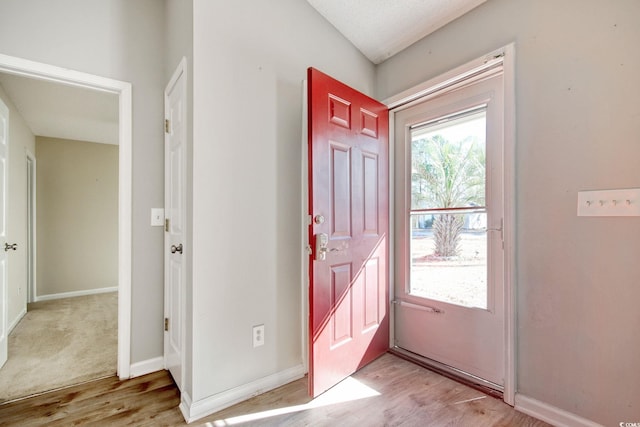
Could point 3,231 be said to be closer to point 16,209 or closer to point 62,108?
point 16,209

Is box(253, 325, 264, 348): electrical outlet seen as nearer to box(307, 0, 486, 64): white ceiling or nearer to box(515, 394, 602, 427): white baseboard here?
box(515, 394, 602, 427): white baseboard

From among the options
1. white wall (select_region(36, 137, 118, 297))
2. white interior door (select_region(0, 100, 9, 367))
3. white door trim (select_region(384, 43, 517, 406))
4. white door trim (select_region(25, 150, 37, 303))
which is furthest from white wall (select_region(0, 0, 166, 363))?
white wall (select_region(36, 137, 118, 297))

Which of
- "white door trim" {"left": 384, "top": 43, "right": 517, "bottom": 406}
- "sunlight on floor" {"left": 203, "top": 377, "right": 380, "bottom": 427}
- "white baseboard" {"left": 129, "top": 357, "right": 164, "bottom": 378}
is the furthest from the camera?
"white baseboard" {"left": 129, "top": 357, "right": 164, "bottom": 378}

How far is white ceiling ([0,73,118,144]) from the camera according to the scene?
2604 mm

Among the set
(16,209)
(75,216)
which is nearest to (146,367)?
(16,209)

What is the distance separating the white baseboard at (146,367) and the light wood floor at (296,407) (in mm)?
63

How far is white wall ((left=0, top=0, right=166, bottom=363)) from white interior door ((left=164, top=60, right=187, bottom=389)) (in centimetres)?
10

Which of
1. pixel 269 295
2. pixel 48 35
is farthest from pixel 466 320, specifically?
pixel 48 35

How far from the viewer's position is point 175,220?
1.87 metres

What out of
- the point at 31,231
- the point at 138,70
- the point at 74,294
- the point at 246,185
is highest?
the point at 138,70

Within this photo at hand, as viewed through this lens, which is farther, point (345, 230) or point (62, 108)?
point (62, 108)

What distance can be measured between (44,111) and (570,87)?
15.1 ft

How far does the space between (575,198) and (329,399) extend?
67.4 inches

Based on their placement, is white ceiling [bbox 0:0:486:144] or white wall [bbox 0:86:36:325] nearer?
white ceiling [bbox 0:0:486:144]
